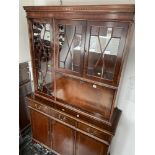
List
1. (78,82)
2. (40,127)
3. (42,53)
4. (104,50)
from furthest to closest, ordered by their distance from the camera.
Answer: (40,127) < (42,53) < (78,82) < (104,50)

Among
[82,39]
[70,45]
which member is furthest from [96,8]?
[70,45]

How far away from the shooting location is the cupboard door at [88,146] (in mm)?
1519

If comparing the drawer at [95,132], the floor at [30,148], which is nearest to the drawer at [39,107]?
the drawer at [95,132]

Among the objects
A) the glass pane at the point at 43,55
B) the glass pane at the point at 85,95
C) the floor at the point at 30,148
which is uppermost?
the glass pane at the point at 43,55

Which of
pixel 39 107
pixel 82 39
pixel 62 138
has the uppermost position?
pixel 82 39

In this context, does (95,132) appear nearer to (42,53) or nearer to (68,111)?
(68,111)

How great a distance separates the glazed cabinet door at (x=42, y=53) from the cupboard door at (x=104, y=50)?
1.47 ft

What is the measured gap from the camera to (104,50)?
129 centimetres

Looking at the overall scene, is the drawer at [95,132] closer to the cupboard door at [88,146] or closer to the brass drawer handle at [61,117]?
the cupboard door at [88,146]

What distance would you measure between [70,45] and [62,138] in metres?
1.16

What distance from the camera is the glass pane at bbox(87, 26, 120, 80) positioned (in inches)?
48.2

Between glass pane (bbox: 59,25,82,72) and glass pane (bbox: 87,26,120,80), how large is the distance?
0.45 feet
